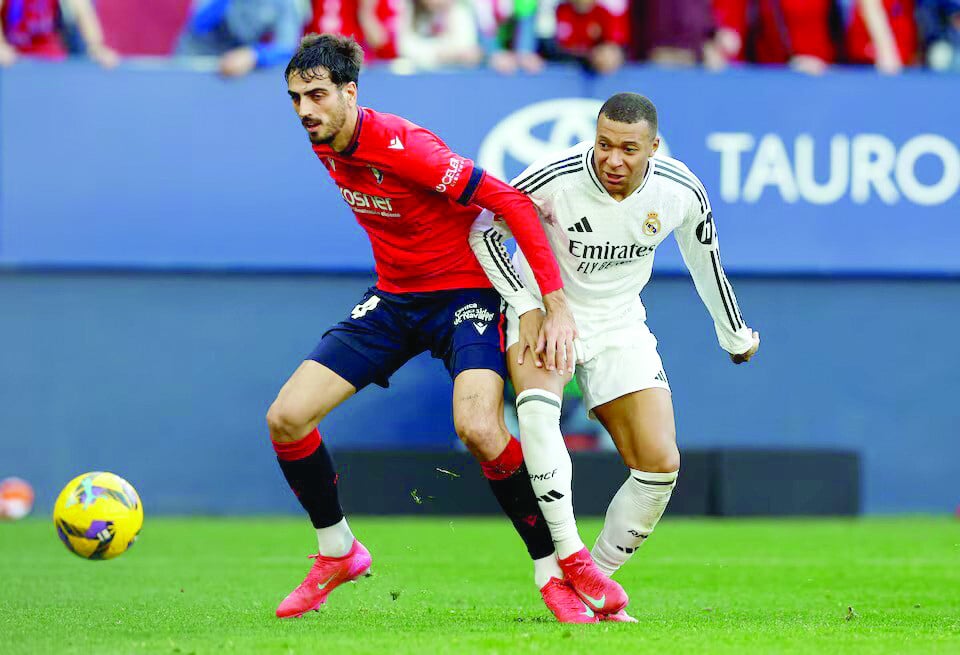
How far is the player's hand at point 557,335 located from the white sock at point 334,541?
111 cm

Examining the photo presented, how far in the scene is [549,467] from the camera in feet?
18.3

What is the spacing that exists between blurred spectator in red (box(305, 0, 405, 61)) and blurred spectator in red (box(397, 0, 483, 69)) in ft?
0.71

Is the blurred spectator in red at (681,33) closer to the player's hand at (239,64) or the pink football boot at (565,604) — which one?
the player's hand at (239,64)

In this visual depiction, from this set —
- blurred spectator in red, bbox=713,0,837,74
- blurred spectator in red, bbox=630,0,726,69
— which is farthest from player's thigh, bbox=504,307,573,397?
blurred spectator in red, bbox=713,0,837,74

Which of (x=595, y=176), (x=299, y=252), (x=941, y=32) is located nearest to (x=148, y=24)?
(x=299, y=252)

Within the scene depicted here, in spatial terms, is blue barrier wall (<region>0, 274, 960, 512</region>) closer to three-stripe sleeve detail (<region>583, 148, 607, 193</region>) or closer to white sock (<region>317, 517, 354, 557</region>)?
white sock (<region>317, 517, 354, 557</region>)

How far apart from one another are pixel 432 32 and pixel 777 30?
9.65 feet

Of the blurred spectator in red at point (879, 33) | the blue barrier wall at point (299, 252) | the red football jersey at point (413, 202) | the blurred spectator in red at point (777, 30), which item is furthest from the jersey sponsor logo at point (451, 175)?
the blurred spectator in red at point (879, 33)

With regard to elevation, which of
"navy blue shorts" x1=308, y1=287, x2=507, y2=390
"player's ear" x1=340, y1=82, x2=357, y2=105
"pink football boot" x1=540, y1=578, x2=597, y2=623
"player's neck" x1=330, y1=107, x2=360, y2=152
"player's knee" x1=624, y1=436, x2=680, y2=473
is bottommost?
"pink football boot" x1=540, y1=578, x2=597, y2=623

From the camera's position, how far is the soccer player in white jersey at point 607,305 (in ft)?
18.4

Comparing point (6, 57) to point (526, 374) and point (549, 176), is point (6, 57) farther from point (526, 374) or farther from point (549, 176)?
point (526, 374)

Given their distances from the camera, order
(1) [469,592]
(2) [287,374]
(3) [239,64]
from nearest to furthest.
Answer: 1. (1) [469,592]
2. (3) [239,64]
3. (2) [287,374]

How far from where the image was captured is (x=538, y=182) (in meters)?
5.93

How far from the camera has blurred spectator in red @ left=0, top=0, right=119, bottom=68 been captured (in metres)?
11.6
